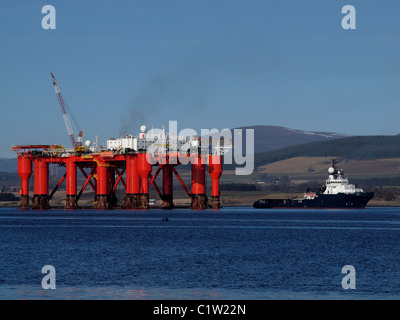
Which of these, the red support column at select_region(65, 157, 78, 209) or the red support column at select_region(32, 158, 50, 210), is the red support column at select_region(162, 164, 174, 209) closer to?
the red support column at select_region(65, 157, 78, 209)

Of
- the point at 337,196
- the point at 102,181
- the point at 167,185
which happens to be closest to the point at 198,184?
the point at 167,185

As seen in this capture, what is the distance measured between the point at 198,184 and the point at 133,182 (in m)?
12.6

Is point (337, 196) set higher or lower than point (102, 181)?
lower

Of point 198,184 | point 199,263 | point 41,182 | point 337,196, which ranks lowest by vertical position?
point 199,263

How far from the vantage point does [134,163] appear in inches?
5719

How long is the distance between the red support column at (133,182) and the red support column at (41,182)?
26141mm

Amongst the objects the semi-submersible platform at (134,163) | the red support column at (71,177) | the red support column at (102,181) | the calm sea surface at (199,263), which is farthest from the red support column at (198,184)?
the calm sea surface at (199,263)

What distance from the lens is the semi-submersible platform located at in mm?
145250

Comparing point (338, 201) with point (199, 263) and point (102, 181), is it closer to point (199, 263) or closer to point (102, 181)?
point (102, 181)

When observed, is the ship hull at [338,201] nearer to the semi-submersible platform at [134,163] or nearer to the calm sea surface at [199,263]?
the semi-submersible platform at [134,163]

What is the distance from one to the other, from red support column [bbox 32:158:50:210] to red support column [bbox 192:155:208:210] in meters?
35.5

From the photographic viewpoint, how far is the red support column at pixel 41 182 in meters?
164

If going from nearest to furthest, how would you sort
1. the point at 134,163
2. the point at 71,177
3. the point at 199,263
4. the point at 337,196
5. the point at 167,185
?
the point at 199,263 < the point at 134,163 < the point at 167,185 < the point at 71,177 < the point at 337,196
